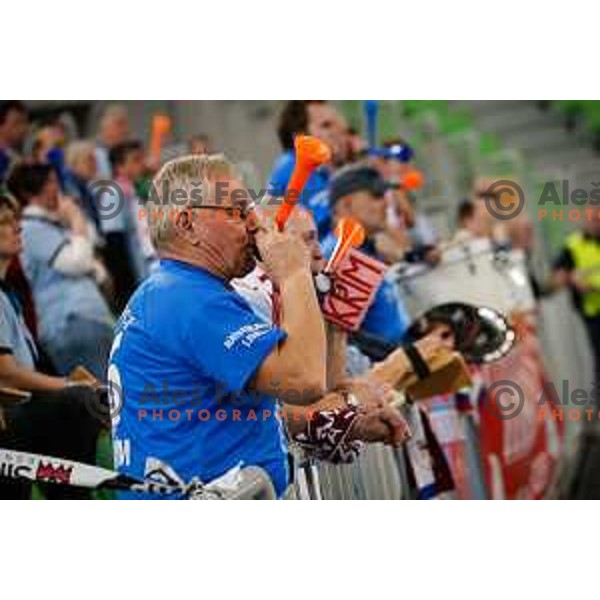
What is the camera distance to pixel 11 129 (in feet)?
19.3

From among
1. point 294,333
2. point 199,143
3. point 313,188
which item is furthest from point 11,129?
point 294,333

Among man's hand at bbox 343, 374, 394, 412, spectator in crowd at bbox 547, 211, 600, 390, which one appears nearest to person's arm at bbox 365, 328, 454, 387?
man's hand at bbox 343, 374, 394, 412

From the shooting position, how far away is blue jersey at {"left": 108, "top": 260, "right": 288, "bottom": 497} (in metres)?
3.94

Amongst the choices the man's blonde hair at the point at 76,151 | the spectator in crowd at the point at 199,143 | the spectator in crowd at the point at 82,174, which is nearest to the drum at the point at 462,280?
the spectator in crowd at the point at 199,143

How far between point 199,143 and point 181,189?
87.2 inches

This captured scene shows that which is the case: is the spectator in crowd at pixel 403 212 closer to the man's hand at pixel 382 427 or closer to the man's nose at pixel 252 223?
the man's hand at pixel 382 427

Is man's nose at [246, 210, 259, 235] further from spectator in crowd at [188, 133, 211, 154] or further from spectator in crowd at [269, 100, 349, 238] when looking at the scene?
spectator in crowd at [188, 133, 211, 154]

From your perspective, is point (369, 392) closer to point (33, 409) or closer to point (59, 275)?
point (33, 409)

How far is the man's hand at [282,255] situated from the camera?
3.97 meters

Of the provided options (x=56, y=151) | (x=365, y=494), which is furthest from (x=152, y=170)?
(x=365, y=494)

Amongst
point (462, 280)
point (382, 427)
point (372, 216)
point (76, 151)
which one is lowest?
point (382, 427)

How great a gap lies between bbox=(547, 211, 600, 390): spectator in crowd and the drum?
239cm

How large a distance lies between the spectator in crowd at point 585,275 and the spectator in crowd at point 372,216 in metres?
3.18
